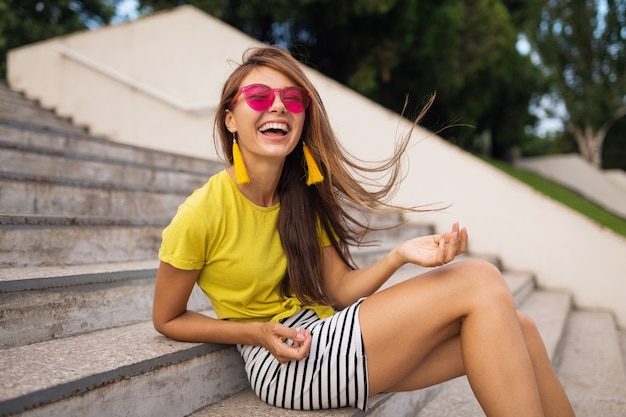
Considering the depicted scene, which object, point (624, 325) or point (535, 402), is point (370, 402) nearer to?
point (535, 402)

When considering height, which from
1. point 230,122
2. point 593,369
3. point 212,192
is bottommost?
point 593,369

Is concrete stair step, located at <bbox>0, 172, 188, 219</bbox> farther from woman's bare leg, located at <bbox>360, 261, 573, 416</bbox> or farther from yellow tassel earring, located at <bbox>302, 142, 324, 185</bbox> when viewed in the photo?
woman's bare leg, located at <bbox>360, 261, 573, 416</bbox>

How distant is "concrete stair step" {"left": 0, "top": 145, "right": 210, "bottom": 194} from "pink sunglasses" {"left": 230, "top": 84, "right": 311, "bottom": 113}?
5.27 feet

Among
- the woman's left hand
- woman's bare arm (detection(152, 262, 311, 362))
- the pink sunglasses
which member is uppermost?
the pink sunglasses

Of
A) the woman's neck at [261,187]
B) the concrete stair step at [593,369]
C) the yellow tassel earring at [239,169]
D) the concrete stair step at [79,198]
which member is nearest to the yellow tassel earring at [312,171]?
the woman's neck at [261,187]

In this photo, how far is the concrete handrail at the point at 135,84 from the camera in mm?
6084

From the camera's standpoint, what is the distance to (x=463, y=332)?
5.27ft

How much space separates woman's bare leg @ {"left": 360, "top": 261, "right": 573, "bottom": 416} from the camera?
1498 millimetres

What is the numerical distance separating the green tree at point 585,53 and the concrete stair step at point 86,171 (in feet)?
50.5

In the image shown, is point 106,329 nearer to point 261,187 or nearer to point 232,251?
point 232,251

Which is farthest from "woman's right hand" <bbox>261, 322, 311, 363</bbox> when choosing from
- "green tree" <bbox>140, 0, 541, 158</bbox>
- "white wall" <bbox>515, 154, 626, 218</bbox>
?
"white wall" <bbox>515, 154, 626, 218</bbox>

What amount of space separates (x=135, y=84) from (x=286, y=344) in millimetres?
5558

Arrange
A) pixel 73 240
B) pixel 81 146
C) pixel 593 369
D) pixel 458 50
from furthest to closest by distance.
Result: pixel 458 50 → pixel 81 146 → pixel 593 369 → pixel 73 240

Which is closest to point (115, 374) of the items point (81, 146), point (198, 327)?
point (198, 327)
